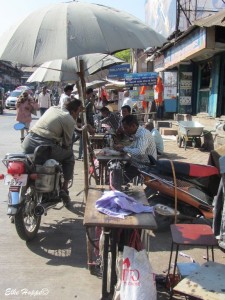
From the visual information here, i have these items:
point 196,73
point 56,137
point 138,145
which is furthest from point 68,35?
point 196,73

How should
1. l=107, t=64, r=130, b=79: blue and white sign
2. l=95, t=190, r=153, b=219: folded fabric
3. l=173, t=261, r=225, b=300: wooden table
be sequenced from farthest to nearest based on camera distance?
l=107, t=64, r=130, b=79: blue and white sign
l=95, t=190, r=153, b=219: folded fabric
l=173, t=261, r=225, b=300: wooden table

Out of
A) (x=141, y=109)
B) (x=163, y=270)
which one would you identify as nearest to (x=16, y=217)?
(x=163, y=270)

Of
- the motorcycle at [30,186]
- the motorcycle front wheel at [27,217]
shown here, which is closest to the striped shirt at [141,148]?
the motorcycle at [30,186]

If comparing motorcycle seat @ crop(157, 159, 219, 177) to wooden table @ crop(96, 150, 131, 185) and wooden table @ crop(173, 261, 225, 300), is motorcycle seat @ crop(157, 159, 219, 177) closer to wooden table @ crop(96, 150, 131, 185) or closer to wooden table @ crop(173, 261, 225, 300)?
wooden table @ crop(96, 150, 131, 185)

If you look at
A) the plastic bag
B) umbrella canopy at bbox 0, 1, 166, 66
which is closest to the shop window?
umbrella canopy at bbox 0, 1, 166, 66

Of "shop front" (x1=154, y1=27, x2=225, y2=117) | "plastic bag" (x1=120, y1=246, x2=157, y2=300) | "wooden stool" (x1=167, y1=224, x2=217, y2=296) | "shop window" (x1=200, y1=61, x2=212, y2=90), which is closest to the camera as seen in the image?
"plastic bag" (x1=120, y1=246, x2=157, y2=300)

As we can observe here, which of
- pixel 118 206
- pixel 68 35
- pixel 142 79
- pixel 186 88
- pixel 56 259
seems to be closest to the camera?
pixel 118 206

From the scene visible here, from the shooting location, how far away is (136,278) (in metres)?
2.88

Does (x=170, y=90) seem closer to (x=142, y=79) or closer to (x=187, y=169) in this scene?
(x=142, y=79)

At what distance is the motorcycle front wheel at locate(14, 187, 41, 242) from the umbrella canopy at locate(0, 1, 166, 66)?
1.56 meters

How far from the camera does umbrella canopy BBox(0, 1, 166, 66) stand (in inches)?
145

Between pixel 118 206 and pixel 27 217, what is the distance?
187cm

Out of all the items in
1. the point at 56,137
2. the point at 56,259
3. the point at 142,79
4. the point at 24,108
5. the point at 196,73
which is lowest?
the point at 56,259

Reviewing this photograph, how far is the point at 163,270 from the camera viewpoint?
3.99 meters
